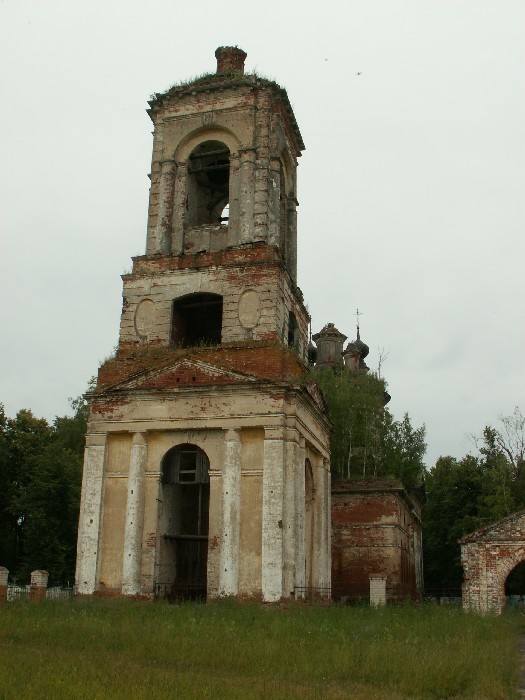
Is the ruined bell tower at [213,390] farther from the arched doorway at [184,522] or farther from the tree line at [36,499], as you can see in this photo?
the tree line at [36,499]

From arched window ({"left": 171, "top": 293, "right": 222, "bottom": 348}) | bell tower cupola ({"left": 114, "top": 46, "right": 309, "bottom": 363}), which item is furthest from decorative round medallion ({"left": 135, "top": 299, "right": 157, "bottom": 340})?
arched window ({"left": 171, "top": 293, "right": 222, "bottom": 348})

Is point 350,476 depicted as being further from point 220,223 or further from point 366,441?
point 220,223

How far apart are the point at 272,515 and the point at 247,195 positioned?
28.4ft

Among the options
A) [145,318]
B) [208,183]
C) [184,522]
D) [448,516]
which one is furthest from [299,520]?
[448,516]

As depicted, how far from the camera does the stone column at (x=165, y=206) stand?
20.0 meters

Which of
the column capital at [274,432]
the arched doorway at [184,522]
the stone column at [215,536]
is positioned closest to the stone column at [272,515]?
the column capital at [274,432]

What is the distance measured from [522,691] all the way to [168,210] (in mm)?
15208

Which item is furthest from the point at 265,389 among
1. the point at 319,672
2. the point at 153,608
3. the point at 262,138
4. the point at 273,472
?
the point at 319,672

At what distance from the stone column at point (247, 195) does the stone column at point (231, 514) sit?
5.55 metres

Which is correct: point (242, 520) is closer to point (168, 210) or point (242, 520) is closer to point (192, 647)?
point (192, 647)

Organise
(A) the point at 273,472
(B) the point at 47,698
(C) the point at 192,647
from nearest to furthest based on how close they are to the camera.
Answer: (B) the point at 47,698
(C) the point at 192,647
(A) the point at 273,472

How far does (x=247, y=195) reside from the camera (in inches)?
776

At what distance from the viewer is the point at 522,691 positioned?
8.67 m

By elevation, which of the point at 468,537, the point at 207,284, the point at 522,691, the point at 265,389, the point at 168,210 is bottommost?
the point at 522,691
